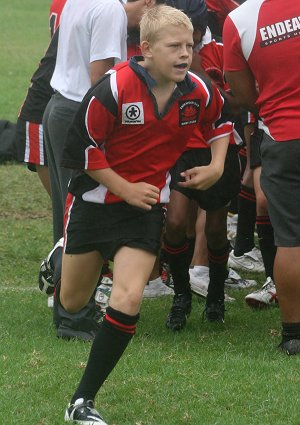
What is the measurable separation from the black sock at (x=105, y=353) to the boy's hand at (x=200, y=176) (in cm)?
93

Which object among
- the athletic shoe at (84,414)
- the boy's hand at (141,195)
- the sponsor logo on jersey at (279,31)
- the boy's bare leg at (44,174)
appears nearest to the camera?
the athletic shoe at (84,414)

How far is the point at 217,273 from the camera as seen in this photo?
7254mm

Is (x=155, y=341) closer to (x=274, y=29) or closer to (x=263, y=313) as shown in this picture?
(x=263, y=313)

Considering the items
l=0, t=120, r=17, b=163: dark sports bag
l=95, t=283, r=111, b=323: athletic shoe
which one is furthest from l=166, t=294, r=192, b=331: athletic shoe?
l=0, t=120, r=17, b=163: dark sports bag

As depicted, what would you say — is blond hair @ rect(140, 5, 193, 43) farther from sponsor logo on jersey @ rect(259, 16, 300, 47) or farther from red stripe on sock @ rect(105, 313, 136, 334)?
red stripe on sock @ rect(105, 313, 136, 334)

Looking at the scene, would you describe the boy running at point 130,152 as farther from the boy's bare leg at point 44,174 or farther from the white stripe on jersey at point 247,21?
the boy's bare leg at point 44,174

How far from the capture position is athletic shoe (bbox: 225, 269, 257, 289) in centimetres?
844

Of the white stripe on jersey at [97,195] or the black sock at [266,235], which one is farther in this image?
the black sock at [266,235]

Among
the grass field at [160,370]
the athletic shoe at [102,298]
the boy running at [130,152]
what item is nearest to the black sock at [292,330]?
the grass field at [160,370]

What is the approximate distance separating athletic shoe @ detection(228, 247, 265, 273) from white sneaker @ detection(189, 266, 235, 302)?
0.94m

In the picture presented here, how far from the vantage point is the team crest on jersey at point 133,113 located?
18.2 feet

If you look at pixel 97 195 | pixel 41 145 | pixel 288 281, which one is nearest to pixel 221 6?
pixel 41 145

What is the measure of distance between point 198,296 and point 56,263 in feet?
5.03

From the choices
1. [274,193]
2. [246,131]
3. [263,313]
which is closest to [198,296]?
[263,313]
